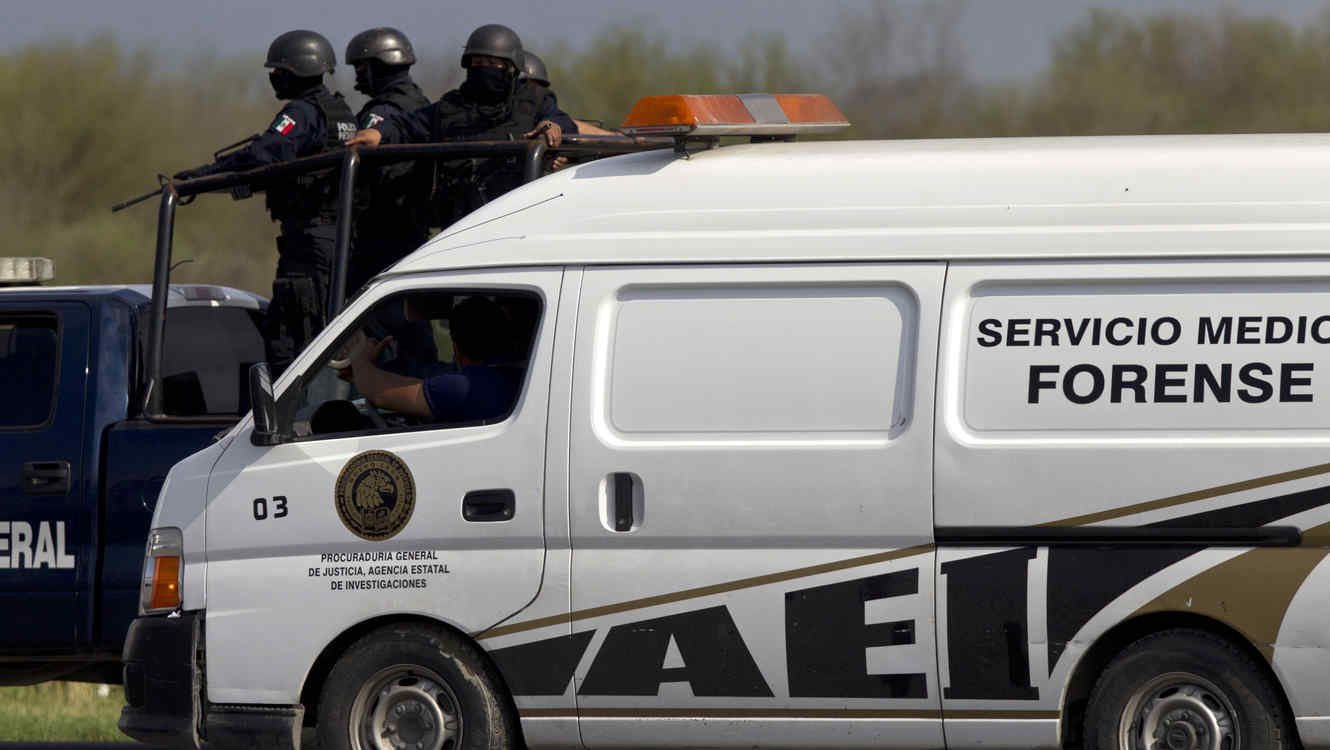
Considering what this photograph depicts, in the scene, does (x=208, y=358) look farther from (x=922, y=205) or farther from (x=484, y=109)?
(x=922, y=205)

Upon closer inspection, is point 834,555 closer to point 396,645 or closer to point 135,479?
point 396,645

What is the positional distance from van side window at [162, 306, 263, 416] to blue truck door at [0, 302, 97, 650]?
1.32 feet

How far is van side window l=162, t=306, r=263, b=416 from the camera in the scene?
7871mm

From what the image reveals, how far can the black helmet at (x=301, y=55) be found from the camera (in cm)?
898

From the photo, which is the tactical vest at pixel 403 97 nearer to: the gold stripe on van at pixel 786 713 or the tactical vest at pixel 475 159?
the tactical vest at pixel 475 159

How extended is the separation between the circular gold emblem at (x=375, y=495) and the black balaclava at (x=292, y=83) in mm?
3298

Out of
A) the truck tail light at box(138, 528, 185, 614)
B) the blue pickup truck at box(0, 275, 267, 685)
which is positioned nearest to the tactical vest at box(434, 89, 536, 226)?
the blue pickup truck at box(0, 275, 267, 685)

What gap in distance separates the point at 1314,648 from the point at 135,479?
14.1ft

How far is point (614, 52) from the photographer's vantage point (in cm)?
2738

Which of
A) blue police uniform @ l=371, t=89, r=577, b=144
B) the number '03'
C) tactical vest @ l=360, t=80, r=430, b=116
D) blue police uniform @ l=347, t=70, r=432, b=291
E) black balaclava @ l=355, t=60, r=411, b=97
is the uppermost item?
black balaclava @ l=355, t=60, r=411, b=97

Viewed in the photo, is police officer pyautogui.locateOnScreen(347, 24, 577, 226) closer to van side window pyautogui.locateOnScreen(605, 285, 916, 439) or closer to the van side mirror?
the van side mirror

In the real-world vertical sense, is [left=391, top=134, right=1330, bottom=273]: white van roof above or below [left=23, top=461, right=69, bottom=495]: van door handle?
above

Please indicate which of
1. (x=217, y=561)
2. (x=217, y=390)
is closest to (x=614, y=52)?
(x=217, y=390)

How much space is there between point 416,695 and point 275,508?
0.75 meters
